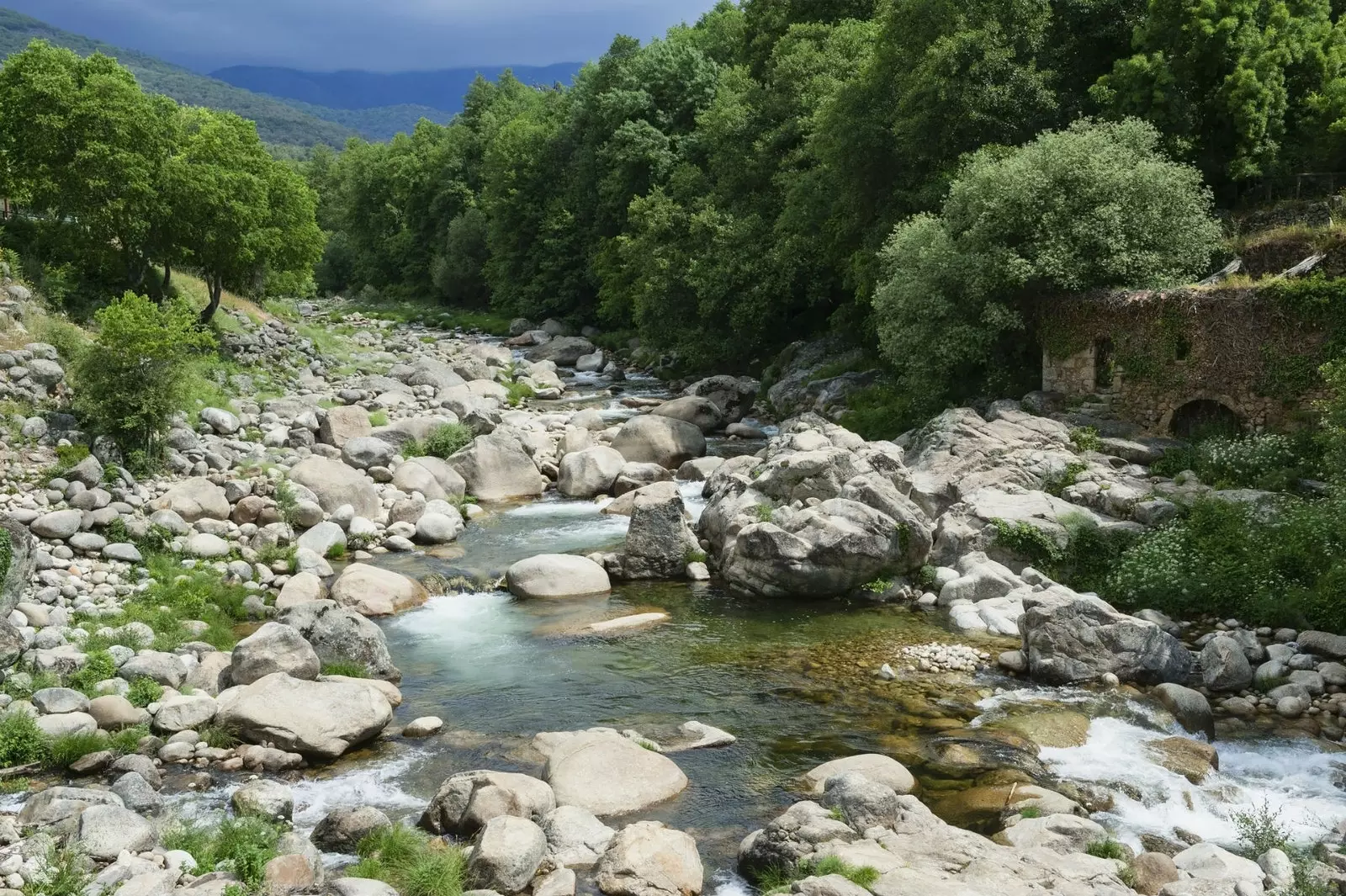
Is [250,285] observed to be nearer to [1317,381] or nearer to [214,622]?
[214,622]

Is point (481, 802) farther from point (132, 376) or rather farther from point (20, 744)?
point (132, 376)

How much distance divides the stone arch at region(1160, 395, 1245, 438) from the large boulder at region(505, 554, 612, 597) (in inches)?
562

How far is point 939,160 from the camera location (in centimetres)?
3297

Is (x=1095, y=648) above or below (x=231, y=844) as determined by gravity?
above

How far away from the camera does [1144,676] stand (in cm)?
1645

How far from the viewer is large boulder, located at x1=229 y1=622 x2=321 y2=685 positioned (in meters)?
15.7

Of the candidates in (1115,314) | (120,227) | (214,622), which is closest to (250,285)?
(120,227)

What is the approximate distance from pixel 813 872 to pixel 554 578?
11.5m

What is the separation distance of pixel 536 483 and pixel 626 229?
29.8 meters

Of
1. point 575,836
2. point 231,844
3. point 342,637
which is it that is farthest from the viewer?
point 342,637

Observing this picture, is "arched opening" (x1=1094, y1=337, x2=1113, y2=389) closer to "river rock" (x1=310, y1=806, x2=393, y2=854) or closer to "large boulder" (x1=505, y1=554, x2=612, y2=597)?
"large boulder" (x1=505, y1=554, x2=612, y2=597)

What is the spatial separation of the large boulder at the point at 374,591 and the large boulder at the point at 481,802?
795cm

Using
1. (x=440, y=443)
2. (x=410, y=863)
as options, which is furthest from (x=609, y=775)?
(x=440, y=443)

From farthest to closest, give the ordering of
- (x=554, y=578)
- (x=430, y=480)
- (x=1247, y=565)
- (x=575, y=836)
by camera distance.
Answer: (x=430, y=480)
(x=554, y=578)
(x=1247, y=565)
(x=575, y=836)
